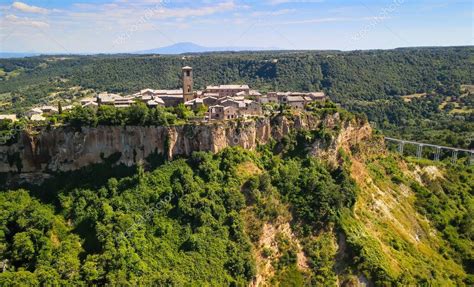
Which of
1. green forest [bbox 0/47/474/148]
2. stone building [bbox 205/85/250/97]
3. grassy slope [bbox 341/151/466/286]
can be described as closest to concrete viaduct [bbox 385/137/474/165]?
green forest [bbox 0/47/474/148]

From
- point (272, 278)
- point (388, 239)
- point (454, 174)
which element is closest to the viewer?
point (272, 278)

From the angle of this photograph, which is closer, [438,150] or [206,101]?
[206,101]

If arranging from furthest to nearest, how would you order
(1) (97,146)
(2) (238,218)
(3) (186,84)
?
(3) (186,84), (1) (97,146), (2) (238,218)

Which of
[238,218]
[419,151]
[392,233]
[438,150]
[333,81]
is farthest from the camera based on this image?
[333,81]

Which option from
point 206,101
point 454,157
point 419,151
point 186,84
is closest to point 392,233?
point 206,101

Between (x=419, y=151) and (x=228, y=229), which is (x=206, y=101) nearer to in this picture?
(x=228, y=229)

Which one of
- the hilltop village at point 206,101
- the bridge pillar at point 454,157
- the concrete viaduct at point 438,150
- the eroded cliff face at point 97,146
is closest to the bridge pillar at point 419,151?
the concrete viaduct at point 438,150

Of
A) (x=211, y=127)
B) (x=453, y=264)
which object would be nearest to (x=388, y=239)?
(x=453, y=264)

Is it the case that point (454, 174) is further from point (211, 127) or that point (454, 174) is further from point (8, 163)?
point (8, 163)
